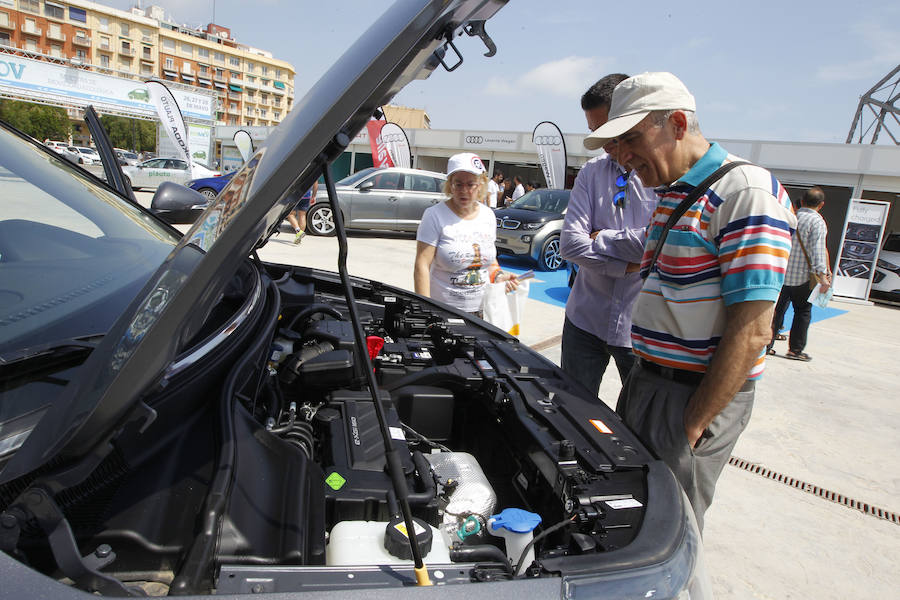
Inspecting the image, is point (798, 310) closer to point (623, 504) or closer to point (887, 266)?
point (623, 504)

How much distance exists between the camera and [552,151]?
47.3ft

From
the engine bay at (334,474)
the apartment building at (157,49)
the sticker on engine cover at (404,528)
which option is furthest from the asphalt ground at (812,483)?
the apartment building at (157,49)

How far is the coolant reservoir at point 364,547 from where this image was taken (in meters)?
1.09

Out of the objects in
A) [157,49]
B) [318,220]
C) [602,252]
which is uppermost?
[157,49]

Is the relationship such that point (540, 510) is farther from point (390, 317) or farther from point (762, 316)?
point (390, 317)

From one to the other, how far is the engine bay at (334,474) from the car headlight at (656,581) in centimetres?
5

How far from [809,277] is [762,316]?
15.5 feet

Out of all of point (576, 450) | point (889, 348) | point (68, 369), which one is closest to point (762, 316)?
point (576, 450)

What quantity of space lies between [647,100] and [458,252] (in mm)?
1592

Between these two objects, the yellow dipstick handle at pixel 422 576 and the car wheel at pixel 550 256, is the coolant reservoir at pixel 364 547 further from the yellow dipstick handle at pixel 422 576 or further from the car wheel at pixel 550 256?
the car wheel at pixel 550 256

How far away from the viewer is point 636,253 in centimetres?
235

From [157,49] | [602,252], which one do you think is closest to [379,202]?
[602,252]

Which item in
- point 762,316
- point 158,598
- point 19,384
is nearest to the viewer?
point 158,598

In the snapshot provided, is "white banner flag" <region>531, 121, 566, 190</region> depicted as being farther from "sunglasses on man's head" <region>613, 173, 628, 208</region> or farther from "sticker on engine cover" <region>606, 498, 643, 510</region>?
"sticker on engine cover" <region>606, 498, 643, 510</region>
